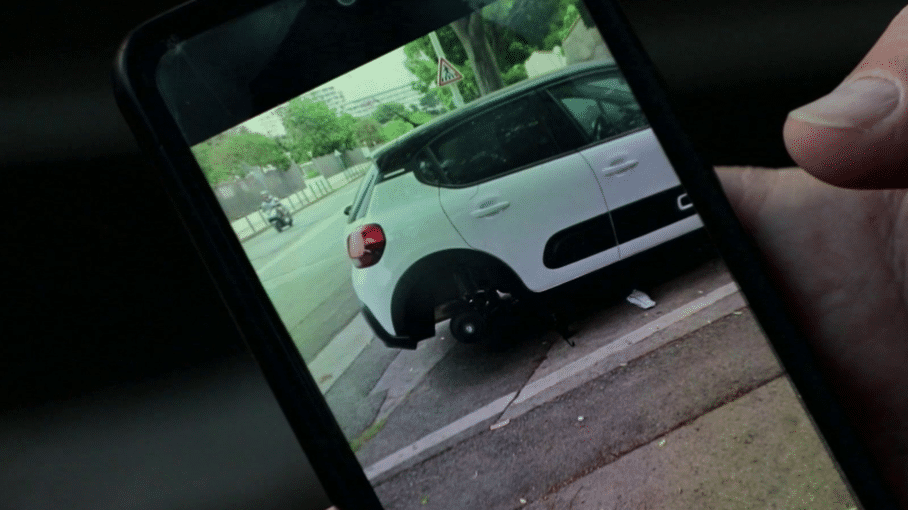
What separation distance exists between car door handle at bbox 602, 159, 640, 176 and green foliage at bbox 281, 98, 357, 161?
43cm

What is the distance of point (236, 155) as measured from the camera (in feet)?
1.93

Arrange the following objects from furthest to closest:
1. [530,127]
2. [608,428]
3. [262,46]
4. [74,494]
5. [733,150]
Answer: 1. [733,150]
2. [74,494]
3. [608,428]
4. [530,127]
5. [262,46]

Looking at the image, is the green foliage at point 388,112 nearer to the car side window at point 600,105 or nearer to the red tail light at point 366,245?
the red tail light at point 366,245

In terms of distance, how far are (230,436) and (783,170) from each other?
130 cm

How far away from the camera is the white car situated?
692 millimetres

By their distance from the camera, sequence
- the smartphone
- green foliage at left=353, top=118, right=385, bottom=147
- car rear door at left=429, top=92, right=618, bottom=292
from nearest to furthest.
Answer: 1. the smartphone
2. green foliage at left=353, top=118, right=385, bottom=147
3. car rear door at left=429, top=92, right=618, bottom=292

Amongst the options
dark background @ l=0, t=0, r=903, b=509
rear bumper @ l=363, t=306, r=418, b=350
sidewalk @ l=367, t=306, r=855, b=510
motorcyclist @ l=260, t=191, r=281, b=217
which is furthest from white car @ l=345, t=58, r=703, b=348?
dark background @ l=0, t=0, r=903, b=509

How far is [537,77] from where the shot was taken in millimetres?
731

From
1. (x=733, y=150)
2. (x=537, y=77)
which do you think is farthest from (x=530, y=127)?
(x=733, y=150)

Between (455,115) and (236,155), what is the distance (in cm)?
30

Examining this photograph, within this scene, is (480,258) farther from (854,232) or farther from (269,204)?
(854,232)

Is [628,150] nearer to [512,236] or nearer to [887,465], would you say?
[512,236]

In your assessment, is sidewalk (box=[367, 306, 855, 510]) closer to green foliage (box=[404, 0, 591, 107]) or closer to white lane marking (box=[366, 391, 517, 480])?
white lane marking (box=[366, 391, 517, 480])

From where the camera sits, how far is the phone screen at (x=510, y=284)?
63cm
